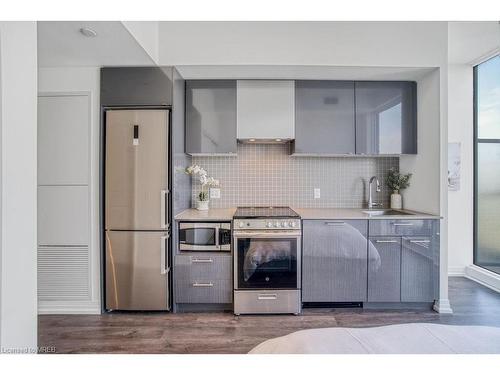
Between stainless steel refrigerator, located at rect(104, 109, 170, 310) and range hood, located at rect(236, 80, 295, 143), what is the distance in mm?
755

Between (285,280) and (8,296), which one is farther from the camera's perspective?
(285,280)

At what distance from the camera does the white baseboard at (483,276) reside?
10.4 ft

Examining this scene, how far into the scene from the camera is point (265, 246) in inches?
101

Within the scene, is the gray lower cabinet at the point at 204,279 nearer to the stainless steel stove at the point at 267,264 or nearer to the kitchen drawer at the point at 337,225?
the stainless steel stove at the point at 267,264

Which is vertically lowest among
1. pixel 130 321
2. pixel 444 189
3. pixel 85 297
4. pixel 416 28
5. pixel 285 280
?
pixel 130 321

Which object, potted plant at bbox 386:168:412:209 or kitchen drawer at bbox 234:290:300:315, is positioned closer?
kitchen drawer at bbox 234:290:300:315

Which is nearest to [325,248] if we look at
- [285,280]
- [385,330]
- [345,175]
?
[285,280]

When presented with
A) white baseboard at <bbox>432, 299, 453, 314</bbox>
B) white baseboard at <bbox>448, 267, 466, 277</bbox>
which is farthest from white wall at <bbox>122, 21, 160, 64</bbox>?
white baseboard at <bbox>448, 267, 466, 277</bbox>

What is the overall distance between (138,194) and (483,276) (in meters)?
3.93

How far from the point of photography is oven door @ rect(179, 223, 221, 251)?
2.63 metres

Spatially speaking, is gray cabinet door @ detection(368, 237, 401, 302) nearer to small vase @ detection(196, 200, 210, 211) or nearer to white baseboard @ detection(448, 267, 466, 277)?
white baseboard @ detection(448, 267, 466, 277)

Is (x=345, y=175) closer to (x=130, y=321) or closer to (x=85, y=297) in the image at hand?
(x=130, y=321)
